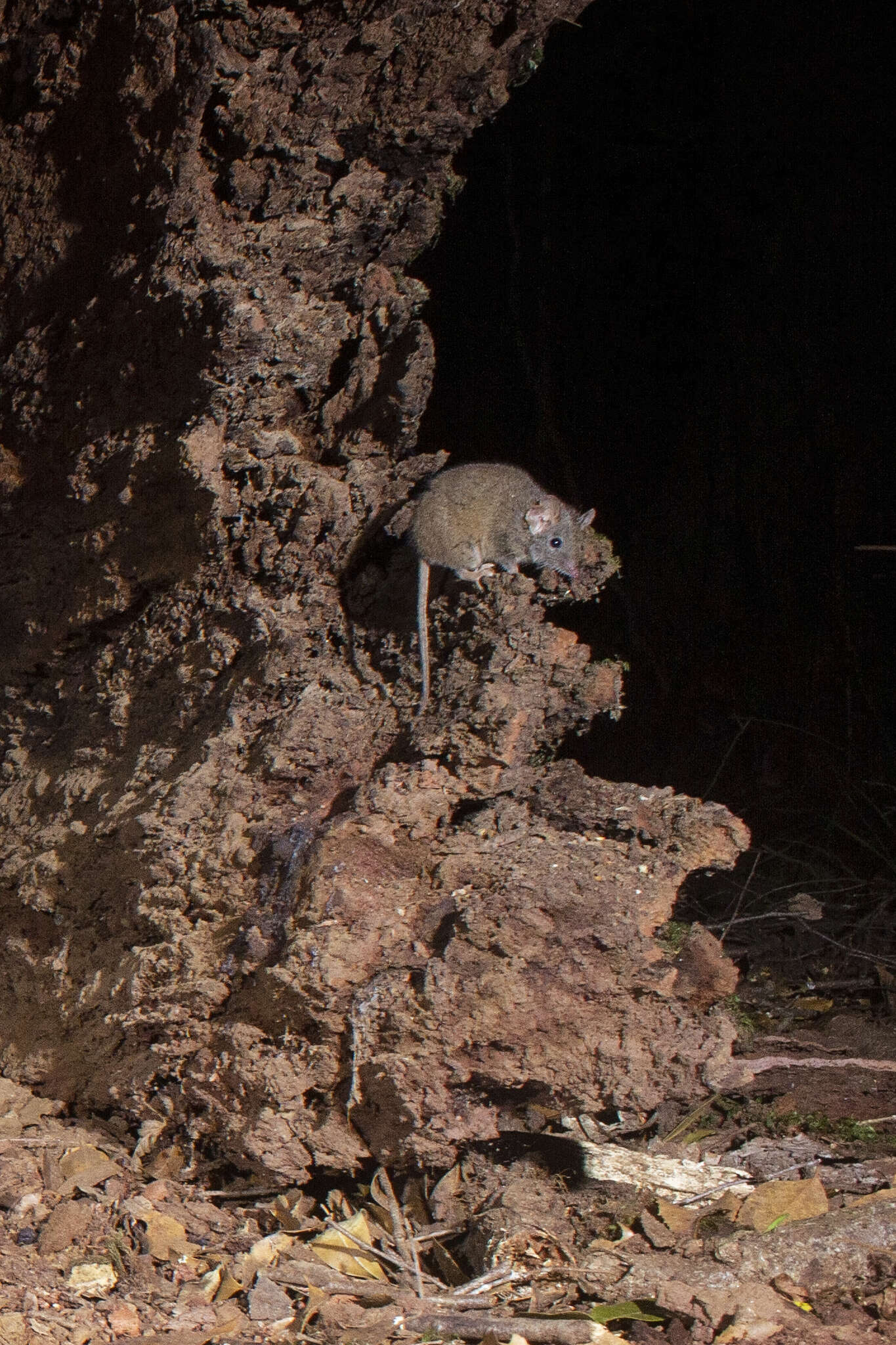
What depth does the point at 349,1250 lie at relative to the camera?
80.8 inches

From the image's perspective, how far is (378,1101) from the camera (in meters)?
2.10

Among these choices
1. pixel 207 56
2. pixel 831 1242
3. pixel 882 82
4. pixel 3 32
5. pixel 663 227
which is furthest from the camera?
pixel 663 227

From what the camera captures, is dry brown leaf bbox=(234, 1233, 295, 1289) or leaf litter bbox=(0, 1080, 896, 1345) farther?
dry brown leaf bbox=(234, 1233, 295, 1289)

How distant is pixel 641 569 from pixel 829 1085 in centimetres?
201

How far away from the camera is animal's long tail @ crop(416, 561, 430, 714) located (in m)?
2.40

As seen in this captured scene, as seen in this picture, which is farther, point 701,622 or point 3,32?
point 701,622

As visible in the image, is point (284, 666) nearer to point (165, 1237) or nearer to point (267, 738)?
point (267, 738)

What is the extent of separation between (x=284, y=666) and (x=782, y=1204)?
61.4 inches

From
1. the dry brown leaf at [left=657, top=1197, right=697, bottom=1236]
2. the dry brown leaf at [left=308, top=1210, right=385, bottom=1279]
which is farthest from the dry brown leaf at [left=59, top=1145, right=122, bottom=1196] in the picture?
the dry brown leaf at [left=657, top=1197, right=697, bottom=1236]

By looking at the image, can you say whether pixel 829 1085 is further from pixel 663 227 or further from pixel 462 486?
pixel 663 227

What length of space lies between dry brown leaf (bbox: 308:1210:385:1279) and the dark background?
7.60 feet

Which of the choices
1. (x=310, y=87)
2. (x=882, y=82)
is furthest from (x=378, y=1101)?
(x=882, y=82)

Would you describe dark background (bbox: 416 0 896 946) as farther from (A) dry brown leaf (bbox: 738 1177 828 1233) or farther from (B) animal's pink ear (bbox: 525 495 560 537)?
(A) dry brown leaf (bbox: 738 1177 828 1233)

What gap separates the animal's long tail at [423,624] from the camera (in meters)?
2.40
